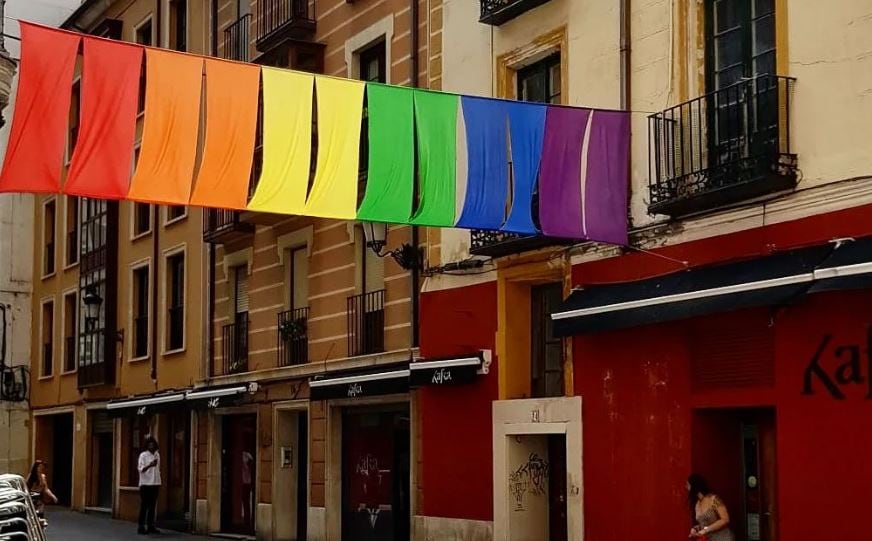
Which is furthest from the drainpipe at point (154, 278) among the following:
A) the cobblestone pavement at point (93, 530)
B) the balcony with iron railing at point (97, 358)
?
the cobblestone pavement at point (93, 530)

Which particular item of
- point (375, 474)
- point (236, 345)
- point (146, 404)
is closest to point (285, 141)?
point (375, 474)

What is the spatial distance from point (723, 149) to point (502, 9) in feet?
15.3

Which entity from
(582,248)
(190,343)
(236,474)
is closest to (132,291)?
(190,343)

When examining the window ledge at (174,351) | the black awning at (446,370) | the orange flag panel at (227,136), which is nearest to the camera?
the orange flag panel at (227,136)

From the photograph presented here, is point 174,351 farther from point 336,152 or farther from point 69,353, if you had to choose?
point 336,152

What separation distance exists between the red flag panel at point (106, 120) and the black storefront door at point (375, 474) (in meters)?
8.78

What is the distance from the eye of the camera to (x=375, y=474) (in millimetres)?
20812

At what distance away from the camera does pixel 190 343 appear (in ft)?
88.6

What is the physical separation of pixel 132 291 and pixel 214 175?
60.8ft

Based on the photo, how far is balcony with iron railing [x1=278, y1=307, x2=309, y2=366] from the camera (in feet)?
74.2

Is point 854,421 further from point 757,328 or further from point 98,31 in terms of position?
point 98,31

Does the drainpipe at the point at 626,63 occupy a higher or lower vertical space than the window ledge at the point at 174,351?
higher

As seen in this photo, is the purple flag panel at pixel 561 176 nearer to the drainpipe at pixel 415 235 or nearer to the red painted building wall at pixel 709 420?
the red painted building wall at pixel 709 420

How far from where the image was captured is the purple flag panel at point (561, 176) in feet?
46.2
